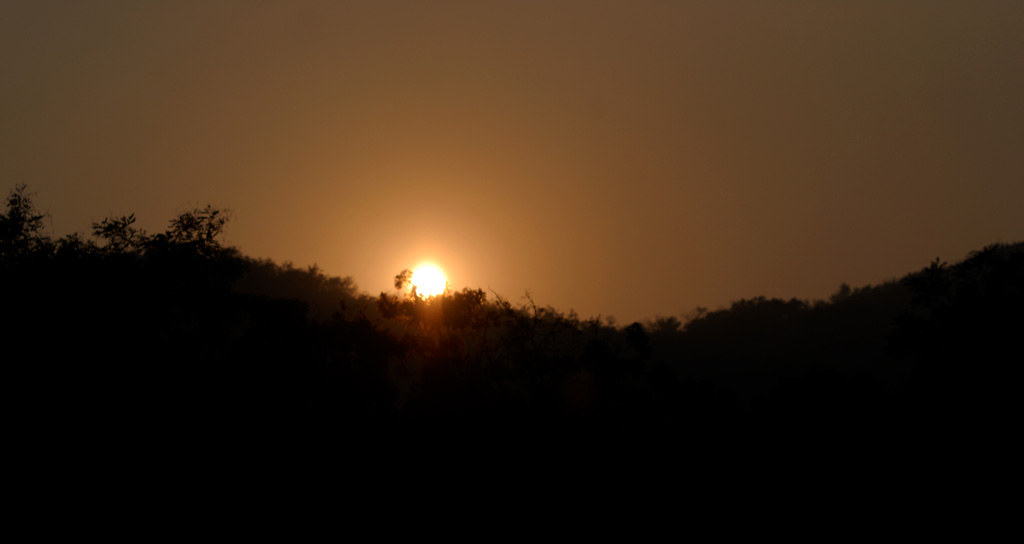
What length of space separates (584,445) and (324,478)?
1160cm

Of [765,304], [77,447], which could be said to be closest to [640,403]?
[77,447]

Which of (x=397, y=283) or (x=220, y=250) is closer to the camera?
(x=220, y=250)

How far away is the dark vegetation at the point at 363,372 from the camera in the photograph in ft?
114

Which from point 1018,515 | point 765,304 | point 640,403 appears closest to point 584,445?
point 640,403

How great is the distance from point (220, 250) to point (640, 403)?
71.3ft

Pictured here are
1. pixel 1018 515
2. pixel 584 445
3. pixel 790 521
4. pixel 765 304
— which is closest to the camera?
pixel 1018 515

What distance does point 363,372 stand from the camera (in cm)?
4478

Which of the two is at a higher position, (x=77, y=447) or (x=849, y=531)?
(x=77, y=447)

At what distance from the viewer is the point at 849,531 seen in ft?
112

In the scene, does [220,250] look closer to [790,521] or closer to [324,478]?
[324,478]

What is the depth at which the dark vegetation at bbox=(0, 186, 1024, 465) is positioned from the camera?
114ft

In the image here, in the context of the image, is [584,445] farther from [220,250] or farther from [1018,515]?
[220,250]

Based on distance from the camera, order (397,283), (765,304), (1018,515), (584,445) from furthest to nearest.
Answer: (765,304)
(397,283)
(584,445)
(1018,515)

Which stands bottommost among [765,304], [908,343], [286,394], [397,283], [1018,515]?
[1018,515]
